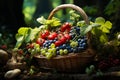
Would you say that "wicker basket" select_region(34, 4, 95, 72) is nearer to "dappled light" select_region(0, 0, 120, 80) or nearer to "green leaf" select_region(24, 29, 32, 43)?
"dappled light" select_region(0, 0, 120, 80)

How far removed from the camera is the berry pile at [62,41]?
142 inches

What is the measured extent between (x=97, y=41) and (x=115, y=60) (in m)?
0.30

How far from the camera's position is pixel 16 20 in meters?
6.57

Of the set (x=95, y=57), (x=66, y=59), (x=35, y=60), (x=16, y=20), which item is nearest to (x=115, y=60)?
(x=95, y=57)

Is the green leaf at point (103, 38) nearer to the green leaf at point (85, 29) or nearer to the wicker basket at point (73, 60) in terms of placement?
the wicker basket at point (73, 60)

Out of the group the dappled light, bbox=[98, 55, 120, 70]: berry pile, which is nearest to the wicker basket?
the dappled light

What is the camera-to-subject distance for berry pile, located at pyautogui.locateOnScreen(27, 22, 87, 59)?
362 cm

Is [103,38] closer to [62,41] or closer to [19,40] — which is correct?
[62,41]

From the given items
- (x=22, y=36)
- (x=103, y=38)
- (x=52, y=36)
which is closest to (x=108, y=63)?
(x=103, y=38)

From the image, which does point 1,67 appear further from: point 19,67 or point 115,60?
point 115,60

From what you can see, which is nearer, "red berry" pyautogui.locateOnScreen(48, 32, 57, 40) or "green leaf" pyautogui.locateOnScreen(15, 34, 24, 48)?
"red berry" pyautogui.locateOnScreen(48, 32, 57, 40)

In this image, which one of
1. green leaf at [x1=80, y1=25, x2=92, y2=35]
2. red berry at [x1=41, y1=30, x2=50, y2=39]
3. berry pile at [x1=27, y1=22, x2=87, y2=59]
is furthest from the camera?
red berry at [x1=41, y1=30, x2=50, y2=39]

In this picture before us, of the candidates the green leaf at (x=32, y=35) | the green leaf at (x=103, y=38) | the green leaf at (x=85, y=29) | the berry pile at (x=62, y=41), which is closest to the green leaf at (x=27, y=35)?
the green leaf at (x=32, y=35)

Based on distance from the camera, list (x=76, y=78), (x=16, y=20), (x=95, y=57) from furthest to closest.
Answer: (x=16, y=20), (x=95, y=57), (x=76, y=78)
